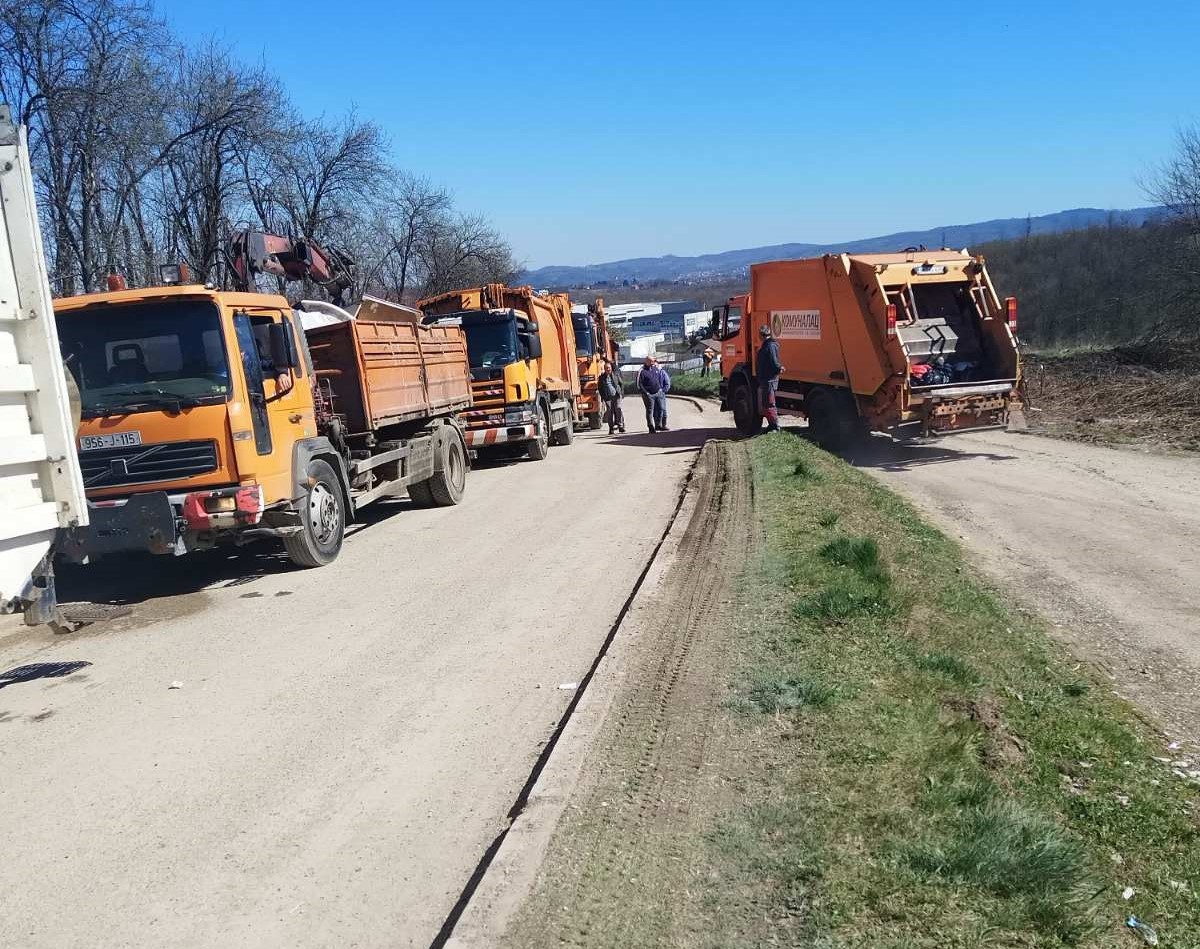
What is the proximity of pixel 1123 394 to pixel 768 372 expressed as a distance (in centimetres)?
748

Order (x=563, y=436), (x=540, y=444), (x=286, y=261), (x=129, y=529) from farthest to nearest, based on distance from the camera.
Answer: (x=563, y=436), (x=540, y=444), (x=286, y=261), (x=129, y=529)

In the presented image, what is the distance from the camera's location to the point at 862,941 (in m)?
3.00

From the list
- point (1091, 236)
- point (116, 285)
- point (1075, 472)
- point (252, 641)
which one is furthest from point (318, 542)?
point (1091, 236)

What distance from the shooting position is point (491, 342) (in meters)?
17.5

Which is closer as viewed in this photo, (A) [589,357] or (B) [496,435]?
(B) [496,435]

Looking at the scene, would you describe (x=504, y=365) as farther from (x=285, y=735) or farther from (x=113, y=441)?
(x=285, y=735)

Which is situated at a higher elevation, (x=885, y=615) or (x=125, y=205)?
(x=125, y=205)

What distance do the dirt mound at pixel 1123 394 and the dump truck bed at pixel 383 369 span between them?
33.8 ft

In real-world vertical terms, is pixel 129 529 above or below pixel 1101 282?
below

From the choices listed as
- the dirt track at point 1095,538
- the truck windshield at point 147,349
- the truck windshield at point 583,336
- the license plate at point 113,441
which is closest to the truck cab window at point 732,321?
the dirt track at point 1095,538

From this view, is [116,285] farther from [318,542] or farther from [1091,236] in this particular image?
[1091,236]

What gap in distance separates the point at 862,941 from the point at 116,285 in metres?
8.47

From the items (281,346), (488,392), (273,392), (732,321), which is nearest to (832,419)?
(732,321)

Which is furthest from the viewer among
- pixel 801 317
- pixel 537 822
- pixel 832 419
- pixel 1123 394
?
pixel 1123 394
